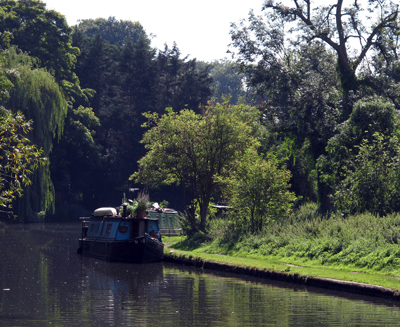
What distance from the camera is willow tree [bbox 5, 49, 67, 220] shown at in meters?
45.7

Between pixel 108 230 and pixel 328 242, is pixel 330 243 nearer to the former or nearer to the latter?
pixel 328 242

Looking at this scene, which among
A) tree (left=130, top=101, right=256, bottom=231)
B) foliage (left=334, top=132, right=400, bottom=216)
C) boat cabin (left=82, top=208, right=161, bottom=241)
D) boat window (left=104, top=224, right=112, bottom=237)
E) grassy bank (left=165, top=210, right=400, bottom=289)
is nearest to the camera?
grassy bank (left=165, top=210, right=400, bottom=289)

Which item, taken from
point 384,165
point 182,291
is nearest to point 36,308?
point 182,291

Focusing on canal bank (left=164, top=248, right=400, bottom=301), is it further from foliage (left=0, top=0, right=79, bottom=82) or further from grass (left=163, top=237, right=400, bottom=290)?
foliage (left=0, top=0, right=79, bottom=82)

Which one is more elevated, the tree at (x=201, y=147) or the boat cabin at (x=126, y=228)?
the tree at (x=201, y=147)

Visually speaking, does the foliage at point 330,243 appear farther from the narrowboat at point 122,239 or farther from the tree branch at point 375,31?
the tree branch at point 375,31

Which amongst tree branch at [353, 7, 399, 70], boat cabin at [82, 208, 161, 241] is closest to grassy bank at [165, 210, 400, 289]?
boat cabin at [82, 208, 161, 241]

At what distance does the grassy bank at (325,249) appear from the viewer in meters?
18.2

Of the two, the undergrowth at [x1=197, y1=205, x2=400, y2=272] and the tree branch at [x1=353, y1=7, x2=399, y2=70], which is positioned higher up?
the tree branch at [x1=353, y1=7, x2=399, y2=70]

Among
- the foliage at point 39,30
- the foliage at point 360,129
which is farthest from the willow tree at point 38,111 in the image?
the foliage at point 360,129

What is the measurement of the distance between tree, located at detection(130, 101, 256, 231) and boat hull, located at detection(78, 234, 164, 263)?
5811 millimetres

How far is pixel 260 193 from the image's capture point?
27.8 m

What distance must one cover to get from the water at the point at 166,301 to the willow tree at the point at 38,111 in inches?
908

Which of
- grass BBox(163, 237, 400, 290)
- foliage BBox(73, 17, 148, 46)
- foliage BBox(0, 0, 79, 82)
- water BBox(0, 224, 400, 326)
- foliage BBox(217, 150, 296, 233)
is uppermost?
foliage BBox(73, 17, 148, 46)
